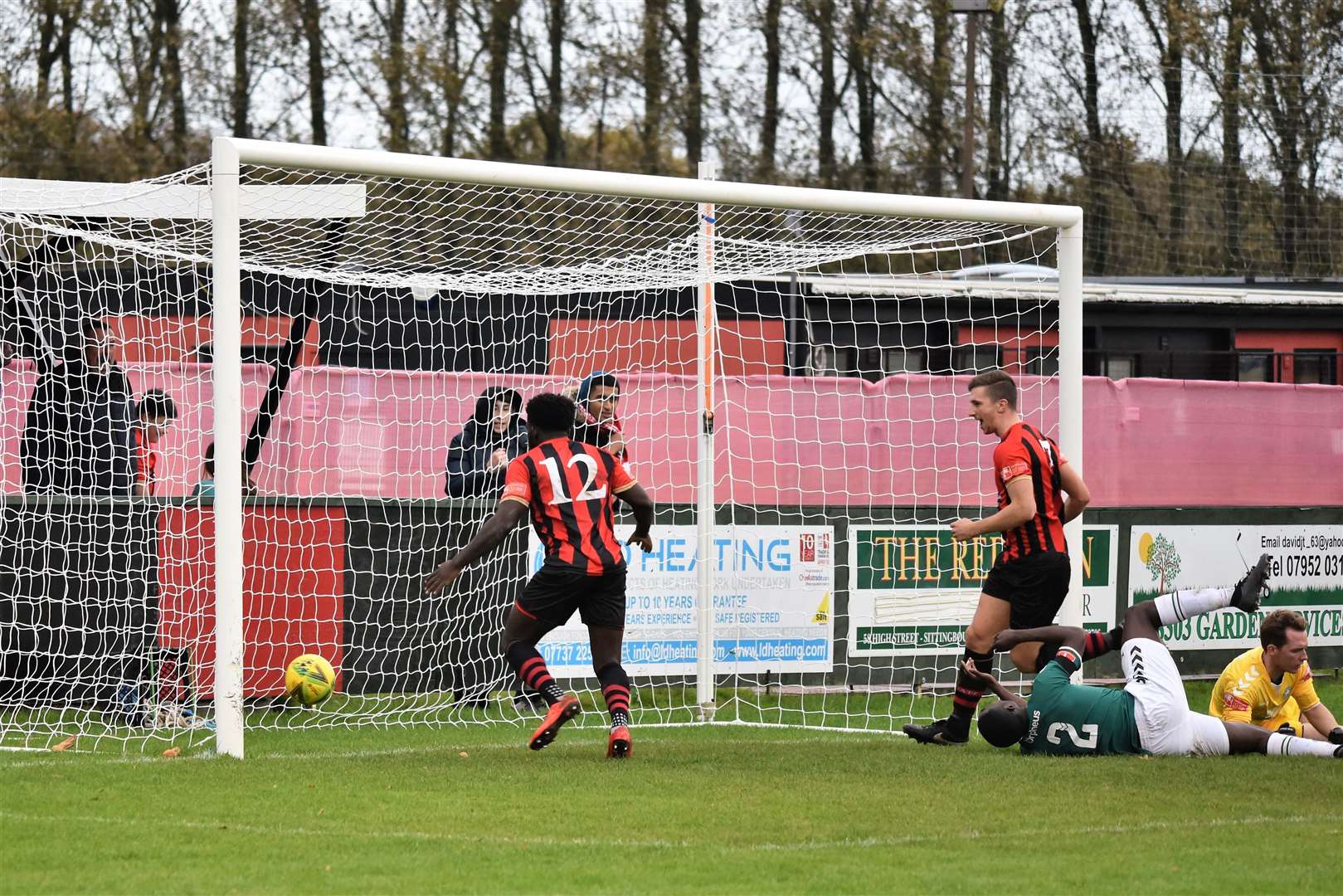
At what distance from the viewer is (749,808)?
678cm

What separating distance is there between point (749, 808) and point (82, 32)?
23919mm

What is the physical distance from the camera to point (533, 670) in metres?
8.25

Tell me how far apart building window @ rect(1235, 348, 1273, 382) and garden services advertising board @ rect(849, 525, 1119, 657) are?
6.96 meters

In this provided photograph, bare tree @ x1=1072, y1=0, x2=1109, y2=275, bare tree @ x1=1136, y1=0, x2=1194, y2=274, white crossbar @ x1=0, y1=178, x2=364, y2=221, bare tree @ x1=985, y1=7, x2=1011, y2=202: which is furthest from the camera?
bare tree @ x1=985, y1=7, x2=1011, y2=202

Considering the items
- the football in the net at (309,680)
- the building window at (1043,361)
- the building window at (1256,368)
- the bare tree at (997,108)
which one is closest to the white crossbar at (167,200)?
the football in the net at (309,680)

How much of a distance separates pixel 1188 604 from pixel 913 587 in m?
3.58

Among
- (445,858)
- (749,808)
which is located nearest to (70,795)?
(445,858)

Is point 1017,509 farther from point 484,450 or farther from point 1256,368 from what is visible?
point 1256,368

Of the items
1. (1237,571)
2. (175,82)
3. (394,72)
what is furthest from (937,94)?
(1237,571)

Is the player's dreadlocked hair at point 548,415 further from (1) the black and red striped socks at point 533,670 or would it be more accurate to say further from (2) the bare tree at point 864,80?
(2) the bare tree at point 864,80

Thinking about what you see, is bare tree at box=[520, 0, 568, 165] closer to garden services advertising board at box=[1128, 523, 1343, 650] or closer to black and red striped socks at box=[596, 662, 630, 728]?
garden services advertising board at box=[1128, 523, 1343, 650]

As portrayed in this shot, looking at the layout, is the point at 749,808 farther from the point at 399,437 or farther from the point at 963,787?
the point at 399,437

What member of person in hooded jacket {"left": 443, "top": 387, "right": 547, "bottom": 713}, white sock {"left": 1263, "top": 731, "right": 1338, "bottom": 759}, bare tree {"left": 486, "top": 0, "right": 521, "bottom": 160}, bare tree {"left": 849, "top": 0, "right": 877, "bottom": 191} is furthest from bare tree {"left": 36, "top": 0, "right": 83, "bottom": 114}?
white sock {"left": 1263, "top": 731, "right": 1338, "bottom": 759}

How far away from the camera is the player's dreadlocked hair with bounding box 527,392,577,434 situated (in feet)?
27.6
